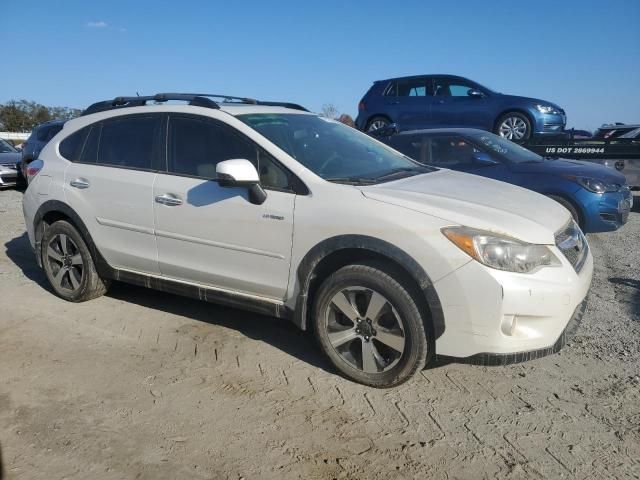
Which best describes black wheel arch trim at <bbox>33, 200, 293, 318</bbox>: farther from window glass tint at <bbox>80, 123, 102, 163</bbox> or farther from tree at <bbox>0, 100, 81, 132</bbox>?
tree at <bbox>0, 100, 81, 132</bbox>

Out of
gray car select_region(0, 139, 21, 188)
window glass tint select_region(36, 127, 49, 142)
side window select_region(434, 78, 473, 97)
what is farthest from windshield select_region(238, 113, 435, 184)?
gray car select_region(0, 139, 21, 188)

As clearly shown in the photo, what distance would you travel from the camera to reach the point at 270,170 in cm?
369

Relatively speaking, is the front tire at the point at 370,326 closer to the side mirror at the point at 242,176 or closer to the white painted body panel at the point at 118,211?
the side mirror at the point at 242,176

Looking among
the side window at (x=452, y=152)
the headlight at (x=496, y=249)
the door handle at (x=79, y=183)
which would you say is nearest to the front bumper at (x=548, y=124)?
the side window at (x=452, y=152)

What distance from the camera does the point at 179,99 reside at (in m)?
4.38

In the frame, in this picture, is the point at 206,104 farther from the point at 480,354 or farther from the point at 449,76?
the point at 449,76

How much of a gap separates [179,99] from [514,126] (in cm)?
749

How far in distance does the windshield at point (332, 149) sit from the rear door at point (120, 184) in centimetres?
93

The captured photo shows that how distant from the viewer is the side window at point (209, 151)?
3.69m

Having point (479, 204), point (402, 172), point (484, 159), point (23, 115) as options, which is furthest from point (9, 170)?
point (23, 115)

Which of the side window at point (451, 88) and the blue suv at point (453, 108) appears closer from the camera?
the blue suv at point (453, 108)

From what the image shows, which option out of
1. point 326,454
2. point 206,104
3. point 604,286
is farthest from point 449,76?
point 326,454

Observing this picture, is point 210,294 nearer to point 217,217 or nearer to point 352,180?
point 217,217

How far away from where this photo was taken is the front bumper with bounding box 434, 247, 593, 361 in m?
2.95
